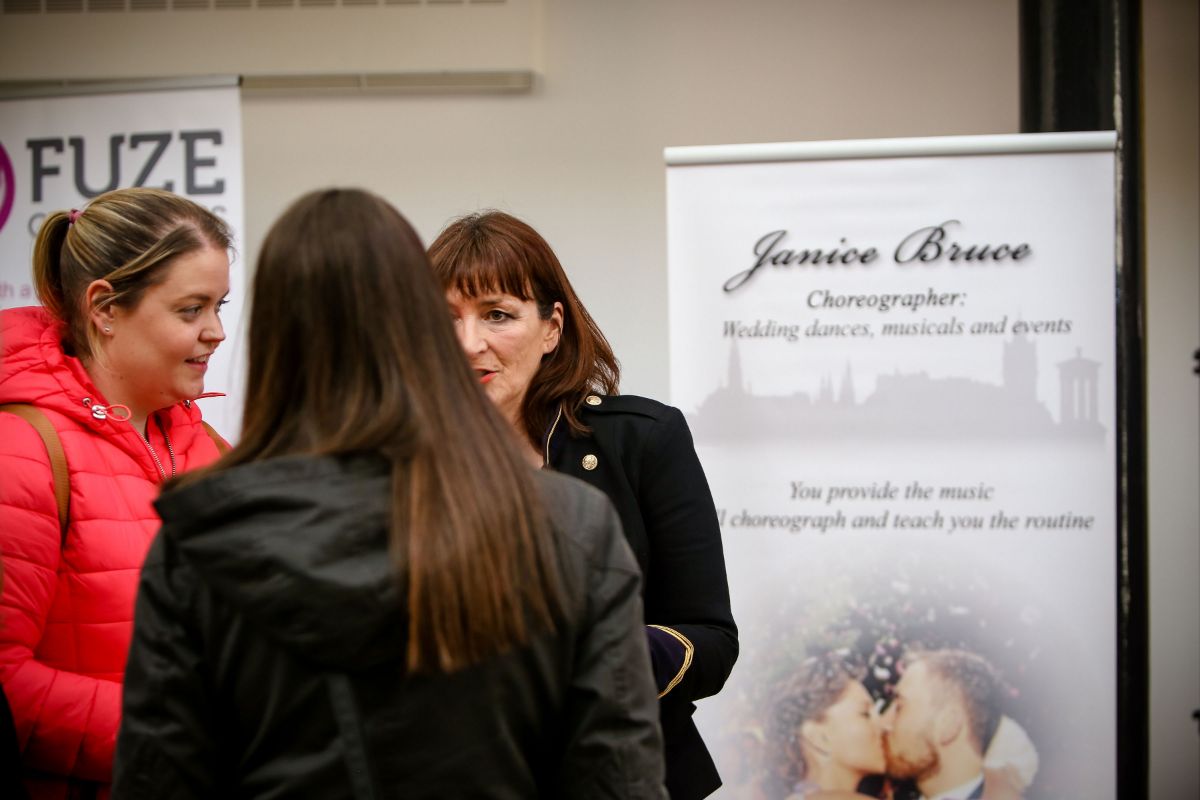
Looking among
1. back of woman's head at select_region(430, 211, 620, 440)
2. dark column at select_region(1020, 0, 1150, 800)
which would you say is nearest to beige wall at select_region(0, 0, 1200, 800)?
dark column at select_region(1020, 0, 1150, 800)

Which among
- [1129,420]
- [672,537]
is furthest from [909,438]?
[672,537]

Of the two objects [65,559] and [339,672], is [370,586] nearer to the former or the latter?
[339,672]

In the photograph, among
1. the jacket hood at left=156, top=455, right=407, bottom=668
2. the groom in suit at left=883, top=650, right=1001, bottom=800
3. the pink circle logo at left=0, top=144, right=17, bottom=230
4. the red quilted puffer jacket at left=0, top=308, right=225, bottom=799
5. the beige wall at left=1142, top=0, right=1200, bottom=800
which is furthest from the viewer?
the beige wall at left=1142, top=0, right=1200, bottom=800

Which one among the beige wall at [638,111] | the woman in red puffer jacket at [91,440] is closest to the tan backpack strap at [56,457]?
the woman in red puffer jacket at [91,440]

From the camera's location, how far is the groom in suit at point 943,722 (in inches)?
101

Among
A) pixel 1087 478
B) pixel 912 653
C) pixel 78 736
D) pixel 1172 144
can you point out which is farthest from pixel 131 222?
pixel 1172 144

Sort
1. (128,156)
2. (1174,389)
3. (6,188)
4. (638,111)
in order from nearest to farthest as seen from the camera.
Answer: (128,156) < (6,188) < (1174,389) < (638,111)

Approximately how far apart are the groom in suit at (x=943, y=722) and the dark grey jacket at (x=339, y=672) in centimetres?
169

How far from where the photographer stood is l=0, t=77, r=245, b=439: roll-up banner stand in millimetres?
3135

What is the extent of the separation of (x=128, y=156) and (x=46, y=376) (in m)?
1.83

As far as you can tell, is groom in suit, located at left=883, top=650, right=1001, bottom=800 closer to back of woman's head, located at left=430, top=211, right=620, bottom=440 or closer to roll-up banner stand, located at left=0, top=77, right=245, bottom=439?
back of woman's head, located at left=430, top=211, right=620, bottom=440

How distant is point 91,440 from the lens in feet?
5.16

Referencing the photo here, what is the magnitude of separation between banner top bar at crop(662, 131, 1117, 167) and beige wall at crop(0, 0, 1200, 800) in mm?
1099

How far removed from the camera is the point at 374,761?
3.18ft
